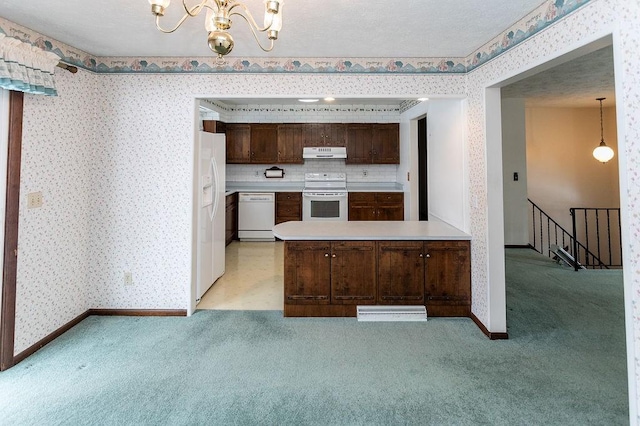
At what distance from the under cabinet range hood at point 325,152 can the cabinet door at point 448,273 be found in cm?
361

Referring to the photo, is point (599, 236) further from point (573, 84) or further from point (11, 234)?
point (11, 234)

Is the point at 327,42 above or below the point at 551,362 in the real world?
above

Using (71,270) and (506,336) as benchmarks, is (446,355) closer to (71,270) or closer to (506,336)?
(506,336)

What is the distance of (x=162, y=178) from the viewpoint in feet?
10.5

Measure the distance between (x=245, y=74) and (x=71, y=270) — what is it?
2.34 meters

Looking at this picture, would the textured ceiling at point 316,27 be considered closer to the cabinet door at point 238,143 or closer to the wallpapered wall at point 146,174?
the wallpapered wall at point 146,174

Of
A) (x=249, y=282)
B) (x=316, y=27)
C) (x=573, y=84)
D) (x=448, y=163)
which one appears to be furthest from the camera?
(x=573, y=84)

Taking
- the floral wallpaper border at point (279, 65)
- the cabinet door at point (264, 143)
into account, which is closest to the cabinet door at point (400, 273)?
the floral wallpaper border at point (279, 65)

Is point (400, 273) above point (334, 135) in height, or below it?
below

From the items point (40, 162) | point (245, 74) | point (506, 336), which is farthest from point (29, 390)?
point (506, 336)

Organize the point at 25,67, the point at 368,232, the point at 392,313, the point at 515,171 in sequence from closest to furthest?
the point at 25,67
the point at 392,313
the point at 368,232
the point at 515,171

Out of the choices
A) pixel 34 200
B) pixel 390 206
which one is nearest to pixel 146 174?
pixel 34 200

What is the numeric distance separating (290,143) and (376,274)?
4.03 meters

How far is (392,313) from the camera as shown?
3.11 metres
